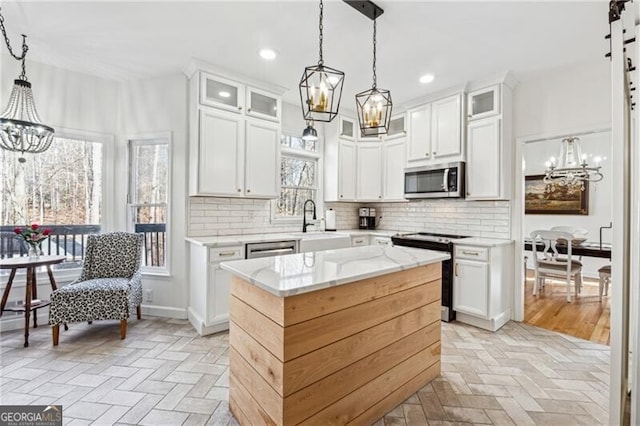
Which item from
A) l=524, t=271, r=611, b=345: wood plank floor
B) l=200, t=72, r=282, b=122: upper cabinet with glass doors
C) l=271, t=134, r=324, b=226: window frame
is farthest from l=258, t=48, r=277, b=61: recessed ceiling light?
l=524, t=271, r=611, b=345: wood plank floor

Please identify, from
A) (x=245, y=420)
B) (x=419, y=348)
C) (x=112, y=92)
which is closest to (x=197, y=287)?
(x=245, y=420)

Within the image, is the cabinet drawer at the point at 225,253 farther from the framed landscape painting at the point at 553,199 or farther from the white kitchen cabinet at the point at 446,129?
the framed landscape painting at the point at 553,199

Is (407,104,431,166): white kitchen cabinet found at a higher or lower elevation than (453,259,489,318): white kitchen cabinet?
higher

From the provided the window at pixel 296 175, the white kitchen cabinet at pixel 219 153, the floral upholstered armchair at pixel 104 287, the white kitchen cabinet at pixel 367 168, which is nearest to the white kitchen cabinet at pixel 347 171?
the white kitchen cabinet at pixel 367 168

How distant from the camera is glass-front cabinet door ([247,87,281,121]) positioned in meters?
3.60

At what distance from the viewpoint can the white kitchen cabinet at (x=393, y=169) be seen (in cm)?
444

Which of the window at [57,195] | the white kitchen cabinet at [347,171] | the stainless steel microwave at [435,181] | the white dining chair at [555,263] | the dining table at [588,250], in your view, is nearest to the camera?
the window at [57,195]

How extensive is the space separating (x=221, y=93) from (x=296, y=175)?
63.7 inches

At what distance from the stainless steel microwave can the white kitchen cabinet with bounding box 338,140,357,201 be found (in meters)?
0.84

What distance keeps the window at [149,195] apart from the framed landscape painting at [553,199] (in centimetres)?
679

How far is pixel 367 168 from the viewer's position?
4.75m

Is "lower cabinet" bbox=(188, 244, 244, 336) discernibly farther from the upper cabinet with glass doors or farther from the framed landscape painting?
the framed landscape painting

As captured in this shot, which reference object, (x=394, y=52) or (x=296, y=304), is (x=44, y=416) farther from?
(x=394, y=52)

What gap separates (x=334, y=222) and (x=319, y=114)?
2982 mm
